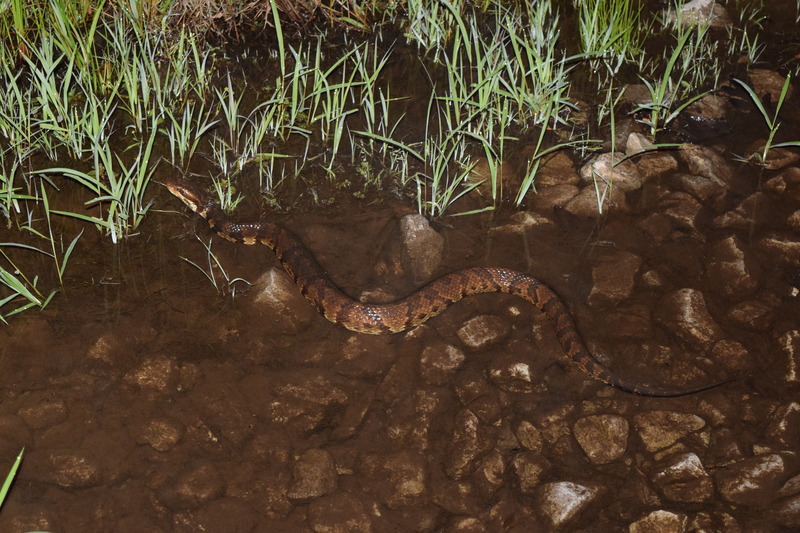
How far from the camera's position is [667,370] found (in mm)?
4449

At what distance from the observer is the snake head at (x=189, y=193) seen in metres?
5.45

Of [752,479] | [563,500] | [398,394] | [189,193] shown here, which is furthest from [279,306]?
[752,479]

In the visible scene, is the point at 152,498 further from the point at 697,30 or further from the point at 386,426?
the point at 697,30

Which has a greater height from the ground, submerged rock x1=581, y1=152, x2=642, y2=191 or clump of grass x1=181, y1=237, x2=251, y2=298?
submerged rock x1=581, y1=152, x2=642, y2=191

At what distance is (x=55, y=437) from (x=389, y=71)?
4631 mm

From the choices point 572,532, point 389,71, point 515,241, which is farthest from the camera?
point 389,71

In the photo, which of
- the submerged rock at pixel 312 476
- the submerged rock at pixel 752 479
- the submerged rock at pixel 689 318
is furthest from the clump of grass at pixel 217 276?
the submerged rock at pixel 752 479

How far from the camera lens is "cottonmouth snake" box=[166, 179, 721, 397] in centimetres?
473

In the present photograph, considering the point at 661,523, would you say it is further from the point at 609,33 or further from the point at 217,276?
the point at 609,33

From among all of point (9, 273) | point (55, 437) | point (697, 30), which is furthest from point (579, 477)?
point (697, 30)

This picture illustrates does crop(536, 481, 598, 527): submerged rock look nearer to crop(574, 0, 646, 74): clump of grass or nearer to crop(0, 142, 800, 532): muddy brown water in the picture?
A: crop(0, 142, 800, 532): muddy brown water

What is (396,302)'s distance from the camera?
495cm

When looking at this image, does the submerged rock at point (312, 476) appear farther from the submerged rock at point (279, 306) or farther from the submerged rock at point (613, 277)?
the submerged rock at point (613, 277)

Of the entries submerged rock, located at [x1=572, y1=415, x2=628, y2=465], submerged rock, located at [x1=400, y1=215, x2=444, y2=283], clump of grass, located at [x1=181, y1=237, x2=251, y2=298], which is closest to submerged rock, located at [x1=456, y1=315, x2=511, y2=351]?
submerged rock, located at [x1=400, y1=215, x2=444, y2=283]
